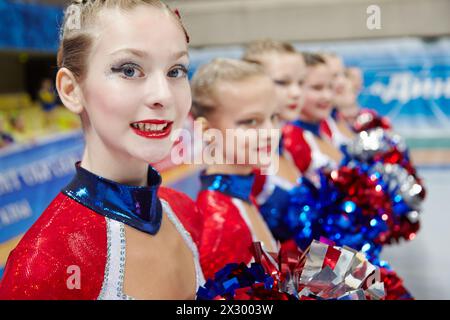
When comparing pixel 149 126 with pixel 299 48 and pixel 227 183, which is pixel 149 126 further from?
pixel 299 48

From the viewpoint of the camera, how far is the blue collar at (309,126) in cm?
146

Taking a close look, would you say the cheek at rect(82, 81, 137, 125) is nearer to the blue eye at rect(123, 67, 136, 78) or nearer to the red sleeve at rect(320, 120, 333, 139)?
the blue eye at rect(123, 67, 136, 78)

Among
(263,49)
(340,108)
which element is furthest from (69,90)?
(340,108)

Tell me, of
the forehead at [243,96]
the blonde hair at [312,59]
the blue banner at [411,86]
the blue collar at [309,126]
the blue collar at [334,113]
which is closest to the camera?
the forehead at [243,96]

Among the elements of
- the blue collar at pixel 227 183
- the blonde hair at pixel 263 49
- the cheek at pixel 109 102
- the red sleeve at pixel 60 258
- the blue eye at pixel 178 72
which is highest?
the blonde hair at pixel 263 49

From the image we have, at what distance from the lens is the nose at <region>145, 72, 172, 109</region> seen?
588mm

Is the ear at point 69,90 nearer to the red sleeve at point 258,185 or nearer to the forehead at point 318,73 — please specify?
the red sleeve at point 258,185

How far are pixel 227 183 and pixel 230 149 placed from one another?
6cm

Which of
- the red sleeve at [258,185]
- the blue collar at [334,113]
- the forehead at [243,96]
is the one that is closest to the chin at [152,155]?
the forehead at [243,96]

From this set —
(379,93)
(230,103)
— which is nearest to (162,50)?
(230,103)

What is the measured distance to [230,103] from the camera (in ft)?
2.66

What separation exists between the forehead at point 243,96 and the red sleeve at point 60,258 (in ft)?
0.95

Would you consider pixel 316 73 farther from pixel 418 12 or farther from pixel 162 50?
pixel 162 50

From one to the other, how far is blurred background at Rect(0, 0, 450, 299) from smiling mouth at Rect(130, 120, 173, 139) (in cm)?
10
